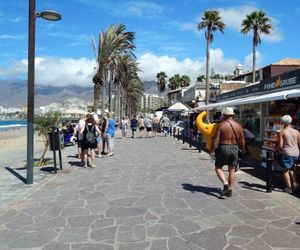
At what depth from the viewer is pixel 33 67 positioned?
9969 mm

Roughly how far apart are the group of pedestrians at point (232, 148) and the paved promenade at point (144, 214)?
0.42 meters

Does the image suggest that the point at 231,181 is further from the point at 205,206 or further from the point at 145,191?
the point at 145,191

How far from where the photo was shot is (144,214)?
690 centimetres

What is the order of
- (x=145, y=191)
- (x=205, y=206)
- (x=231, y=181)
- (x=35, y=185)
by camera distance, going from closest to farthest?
1. (x=205, y=206)
2. (x=231, y=181)
3. (x=145, y=191)
4. (x=35, y=185)

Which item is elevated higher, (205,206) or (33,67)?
(33,67)

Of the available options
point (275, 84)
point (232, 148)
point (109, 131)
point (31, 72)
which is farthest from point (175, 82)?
point (232, 148)

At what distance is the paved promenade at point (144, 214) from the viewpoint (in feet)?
18.1

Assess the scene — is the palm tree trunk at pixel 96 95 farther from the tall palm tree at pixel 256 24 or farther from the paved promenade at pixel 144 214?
the tall palm tree at pixel 256 24

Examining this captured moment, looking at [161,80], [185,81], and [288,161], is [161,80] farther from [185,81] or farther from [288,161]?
[288,161]

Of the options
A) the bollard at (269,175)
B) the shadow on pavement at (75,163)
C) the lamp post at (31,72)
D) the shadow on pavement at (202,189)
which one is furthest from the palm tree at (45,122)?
the bollard at (269,175)

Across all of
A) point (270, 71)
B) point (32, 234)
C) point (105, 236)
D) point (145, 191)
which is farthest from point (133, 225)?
point (270, 71)

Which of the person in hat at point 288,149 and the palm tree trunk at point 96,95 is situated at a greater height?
the palm tree trunk at point 96,95

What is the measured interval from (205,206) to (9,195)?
13.1 feet

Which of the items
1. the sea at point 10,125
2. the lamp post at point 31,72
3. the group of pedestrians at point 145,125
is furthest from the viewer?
the sea at point 10,125
